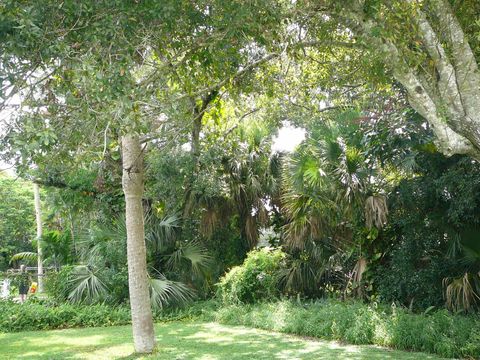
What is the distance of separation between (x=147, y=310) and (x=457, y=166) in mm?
6173

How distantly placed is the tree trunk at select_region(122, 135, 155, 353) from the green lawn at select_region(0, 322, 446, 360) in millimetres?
388

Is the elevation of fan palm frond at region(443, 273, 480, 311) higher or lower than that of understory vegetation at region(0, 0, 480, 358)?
lower

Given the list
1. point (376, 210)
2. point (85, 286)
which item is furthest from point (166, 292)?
point (376, 210)

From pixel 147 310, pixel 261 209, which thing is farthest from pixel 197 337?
pixel 261 209

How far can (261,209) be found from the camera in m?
16.4

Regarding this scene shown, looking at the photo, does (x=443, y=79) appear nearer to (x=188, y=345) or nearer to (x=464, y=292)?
(x=464, y=292)

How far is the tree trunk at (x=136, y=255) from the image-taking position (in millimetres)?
9523

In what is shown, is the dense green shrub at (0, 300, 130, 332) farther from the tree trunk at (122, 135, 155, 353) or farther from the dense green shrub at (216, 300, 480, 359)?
the tree trunk at (122, 135, 155, 353)

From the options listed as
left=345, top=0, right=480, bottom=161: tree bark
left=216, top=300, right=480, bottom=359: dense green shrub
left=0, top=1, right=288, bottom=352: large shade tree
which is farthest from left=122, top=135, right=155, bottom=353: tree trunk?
left=345, top=0, right=480, bottom=161: tree bark

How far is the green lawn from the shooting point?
941 cm

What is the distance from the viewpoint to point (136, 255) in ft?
31.8

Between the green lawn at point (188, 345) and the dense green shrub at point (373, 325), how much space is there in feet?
1.01

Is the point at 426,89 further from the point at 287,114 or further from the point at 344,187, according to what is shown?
the point at 287,114

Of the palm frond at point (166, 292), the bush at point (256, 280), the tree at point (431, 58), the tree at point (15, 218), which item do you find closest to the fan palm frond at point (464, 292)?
the bush at point (256, 280)
